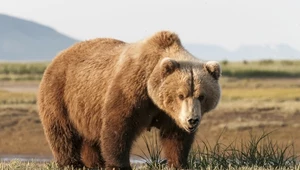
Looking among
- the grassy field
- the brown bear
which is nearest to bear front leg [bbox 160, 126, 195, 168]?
the brown bear

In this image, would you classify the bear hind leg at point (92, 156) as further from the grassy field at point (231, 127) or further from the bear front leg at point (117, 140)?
the bear front leg at point (117, 140)

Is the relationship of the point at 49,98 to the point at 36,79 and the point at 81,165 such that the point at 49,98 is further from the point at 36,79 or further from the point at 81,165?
the point at 36,79

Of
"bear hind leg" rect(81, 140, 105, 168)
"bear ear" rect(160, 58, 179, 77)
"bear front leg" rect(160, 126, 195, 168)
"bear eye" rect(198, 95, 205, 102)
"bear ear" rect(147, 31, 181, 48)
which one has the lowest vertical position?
"bear hind leg" rect(81, 140, 105, 168)

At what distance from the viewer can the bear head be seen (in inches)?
323

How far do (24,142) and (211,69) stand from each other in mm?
10355

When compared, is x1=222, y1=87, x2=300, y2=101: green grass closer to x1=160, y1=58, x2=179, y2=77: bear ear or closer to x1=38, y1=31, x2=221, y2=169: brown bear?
x1=38, y1=31, x2=221, y2=169: brown bear

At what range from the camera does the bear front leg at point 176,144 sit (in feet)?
29.2

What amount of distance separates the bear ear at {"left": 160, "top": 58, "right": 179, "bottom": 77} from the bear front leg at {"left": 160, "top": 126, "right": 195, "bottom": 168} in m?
0.75

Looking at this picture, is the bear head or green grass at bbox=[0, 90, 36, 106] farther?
green grass at bbox=[0, 90, 36, 106]

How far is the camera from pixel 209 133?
1909 cm

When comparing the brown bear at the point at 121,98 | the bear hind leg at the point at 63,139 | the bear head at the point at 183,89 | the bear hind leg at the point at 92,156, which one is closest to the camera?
the bear head at the point at 183,89

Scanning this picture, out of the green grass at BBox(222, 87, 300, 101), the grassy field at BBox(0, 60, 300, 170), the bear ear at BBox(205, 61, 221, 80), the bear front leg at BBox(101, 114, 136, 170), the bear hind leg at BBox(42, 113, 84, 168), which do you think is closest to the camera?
the bear ear at BBox(205, 61, 221, 80)

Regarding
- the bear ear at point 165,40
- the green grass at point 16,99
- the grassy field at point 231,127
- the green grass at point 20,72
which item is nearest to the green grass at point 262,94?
the grassy field at point 231,127

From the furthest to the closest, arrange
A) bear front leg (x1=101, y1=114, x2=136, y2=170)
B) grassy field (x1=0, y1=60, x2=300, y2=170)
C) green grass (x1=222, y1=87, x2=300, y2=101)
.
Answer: green grass (x1=222, y1=87, x2=300, y2=101), grassy field (x1=0, y1=60, x2=300, y2=170), bear front leg (x1=101, y1=114, x2=136, y2=170)
